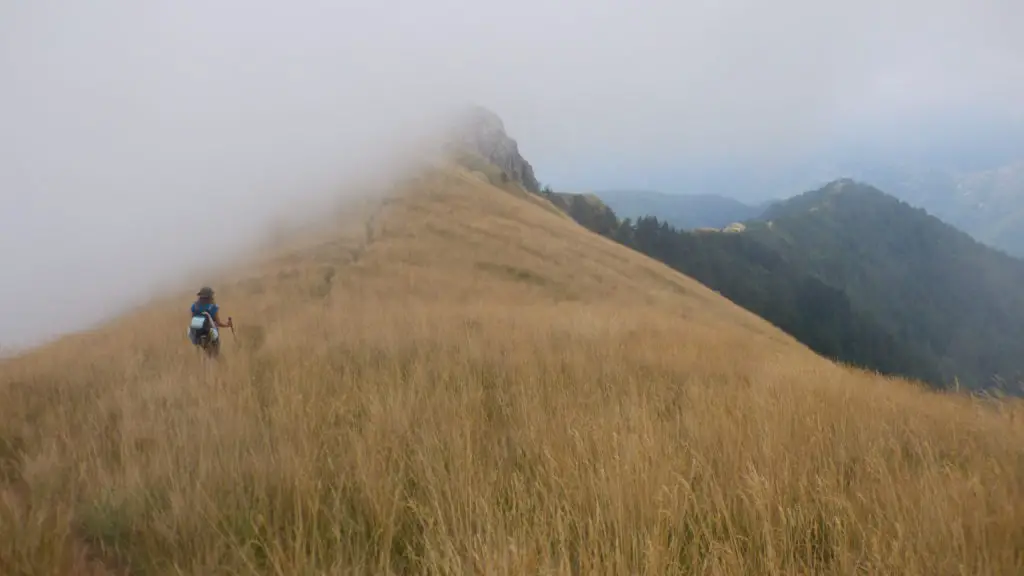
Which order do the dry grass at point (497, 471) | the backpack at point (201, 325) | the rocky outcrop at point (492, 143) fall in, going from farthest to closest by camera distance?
the rocky outcrop at point (492, 143) → the backpack at point (201, 325) → the dry grass at point (497, 471)

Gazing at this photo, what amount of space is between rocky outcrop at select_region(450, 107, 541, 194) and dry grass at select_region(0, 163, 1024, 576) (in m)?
64.8

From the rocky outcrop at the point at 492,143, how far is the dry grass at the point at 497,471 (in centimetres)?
6476

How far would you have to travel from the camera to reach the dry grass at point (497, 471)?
2.21 metres

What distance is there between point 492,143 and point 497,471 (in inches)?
3175

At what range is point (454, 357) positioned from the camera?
6004mm

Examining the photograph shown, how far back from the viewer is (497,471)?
287cm

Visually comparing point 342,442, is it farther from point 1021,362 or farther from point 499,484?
point 1021,362

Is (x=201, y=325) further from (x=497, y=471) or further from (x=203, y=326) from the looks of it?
(x=497, y=471)

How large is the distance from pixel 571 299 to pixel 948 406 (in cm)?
1565

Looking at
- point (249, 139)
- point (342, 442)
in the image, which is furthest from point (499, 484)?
point (249, 139)

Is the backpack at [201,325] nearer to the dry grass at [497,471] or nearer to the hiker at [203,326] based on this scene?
the hiker at [203,326]

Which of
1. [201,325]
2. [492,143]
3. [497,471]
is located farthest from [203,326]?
[492,143]

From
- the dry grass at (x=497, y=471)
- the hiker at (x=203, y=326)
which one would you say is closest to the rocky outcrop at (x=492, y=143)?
the hiker at (x=203, y=326)

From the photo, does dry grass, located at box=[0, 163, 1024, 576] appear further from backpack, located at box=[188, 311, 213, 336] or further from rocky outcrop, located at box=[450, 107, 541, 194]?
rocky outcrop, located at box=[450, 107, 541, 194]
